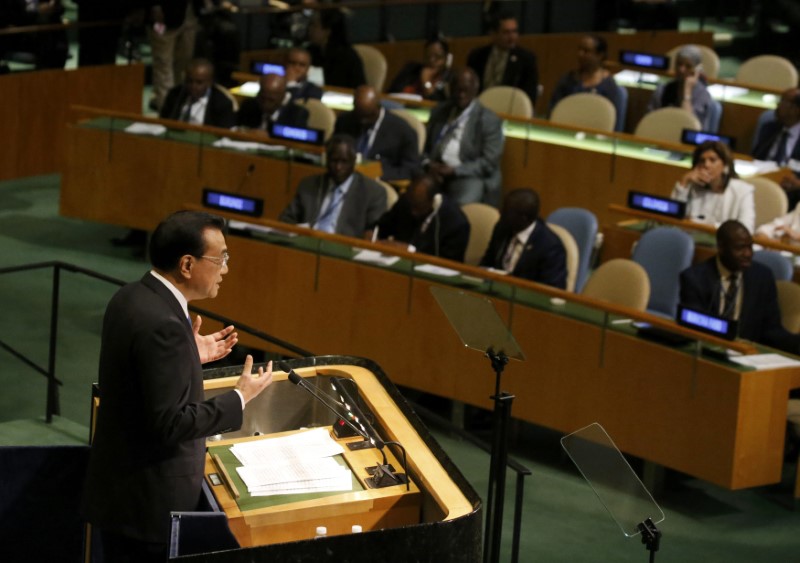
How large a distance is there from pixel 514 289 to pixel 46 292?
3.13m

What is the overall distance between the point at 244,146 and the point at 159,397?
5698mm

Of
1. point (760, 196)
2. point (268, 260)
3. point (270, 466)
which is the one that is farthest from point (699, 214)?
point (270, 466)

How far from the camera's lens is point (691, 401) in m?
5.98

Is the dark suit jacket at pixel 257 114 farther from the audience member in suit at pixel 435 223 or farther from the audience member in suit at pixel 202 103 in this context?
the audience member in suit at pixel 435 223

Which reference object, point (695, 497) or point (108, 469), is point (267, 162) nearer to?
point (695, 497)

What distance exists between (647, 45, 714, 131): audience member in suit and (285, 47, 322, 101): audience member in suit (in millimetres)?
2567

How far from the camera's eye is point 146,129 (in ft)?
29.9

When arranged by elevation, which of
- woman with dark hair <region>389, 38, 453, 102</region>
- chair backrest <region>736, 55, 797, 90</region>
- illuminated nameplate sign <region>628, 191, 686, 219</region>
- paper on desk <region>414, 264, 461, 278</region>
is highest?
chair backrest <region>736, 55, 797, 90</region>

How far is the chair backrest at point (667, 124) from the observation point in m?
9.63

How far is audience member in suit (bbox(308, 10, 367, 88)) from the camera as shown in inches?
Answer: 445

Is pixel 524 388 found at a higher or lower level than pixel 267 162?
lower

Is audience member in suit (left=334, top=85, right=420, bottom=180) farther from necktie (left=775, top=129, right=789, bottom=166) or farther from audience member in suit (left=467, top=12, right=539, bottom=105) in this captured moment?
necktie (left=775, top=129, right=789, bottom=166)

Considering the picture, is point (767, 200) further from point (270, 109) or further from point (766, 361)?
point (270, 109)

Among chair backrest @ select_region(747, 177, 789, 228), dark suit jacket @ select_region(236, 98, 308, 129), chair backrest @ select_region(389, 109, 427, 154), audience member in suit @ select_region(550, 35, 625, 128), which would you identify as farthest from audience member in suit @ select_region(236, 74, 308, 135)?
chair backrest @ select_region(747, 177, 789, 228)
